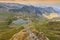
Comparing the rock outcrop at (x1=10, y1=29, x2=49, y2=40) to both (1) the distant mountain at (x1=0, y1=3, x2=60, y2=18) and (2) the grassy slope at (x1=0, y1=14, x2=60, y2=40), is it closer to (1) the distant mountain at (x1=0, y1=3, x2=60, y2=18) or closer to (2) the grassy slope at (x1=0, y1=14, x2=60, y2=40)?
(2) the grassy slope at (x1=0, y1=14, x2=60, y2=40)

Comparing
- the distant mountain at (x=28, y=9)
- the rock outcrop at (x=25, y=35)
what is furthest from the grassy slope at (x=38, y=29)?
the distant mountain at (x=28, y=9)

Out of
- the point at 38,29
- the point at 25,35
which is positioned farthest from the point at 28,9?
the point at 25,35

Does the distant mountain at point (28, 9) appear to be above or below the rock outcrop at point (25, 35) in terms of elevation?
above

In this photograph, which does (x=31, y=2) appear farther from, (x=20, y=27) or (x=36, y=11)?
(x=20, y=27)

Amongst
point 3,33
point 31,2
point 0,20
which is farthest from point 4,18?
point 31,2

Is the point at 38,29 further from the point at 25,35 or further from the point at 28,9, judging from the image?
the point at 28,9

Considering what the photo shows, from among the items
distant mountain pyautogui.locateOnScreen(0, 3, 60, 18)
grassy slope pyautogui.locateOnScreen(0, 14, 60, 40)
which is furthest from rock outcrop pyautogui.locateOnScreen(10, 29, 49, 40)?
distant mountain pyautogui.locateOnScreen(0, 3, 60, 18)

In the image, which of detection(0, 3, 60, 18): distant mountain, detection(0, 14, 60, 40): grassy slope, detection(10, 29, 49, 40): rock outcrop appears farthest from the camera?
detection(0, 3, 60, 18): distant mountain

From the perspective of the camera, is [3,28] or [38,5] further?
[38,5]

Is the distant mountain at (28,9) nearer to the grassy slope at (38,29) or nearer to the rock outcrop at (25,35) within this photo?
the grassy slope at (38,29)

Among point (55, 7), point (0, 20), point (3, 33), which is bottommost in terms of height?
point (3, 33)

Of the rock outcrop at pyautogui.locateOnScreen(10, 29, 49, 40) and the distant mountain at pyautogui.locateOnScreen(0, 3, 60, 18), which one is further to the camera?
the distant mountain at pyautogui.locateOnScreen(0, 3, 60, 18)
